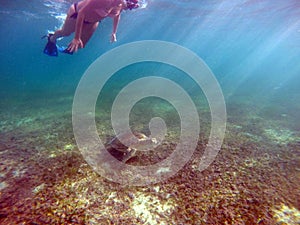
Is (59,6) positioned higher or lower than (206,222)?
higher

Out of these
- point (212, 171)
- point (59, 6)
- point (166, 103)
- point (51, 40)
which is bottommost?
point (166, 103)

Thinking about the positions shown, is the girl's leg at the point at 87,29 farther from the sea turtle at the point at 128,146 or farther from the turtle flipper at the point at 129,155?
the turtle flipper at the point at 129,155

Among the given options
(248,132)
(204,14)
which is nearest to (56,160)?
(248,132)

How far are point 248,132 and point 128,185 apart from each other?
21.0 ft

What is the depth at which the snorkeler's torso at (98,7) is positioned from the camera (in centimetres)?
547

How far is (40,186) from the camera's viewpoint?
17.5 feet

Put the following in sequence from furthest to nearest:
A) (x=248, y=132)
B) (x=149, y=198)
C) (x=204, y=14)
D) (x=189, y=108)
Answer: (x=204, y=14) < (x=189, y=108) < (x=248, y=132) < (x=149, y=198)

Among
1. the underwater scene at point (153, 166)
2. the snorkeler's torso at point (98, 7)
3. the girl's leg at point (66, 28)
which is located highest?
the snorkeler's torso at point (98, 7)

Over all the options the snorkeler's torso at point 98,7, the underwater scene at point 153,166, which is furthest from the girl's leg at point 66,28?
the underwater scene at point 153,166

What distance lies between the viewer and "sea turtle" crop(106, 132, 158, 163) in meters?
6.55

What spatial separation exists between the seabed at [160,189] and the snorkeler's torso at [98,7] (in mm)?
4679

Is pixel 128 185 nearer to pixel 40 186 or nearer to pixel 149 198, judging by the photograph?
pixel 149 198

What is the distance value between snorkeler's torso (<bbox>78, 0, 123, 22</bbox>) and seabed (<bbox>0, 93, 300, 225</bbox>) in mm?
4679

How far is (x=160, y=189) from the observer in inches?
210
